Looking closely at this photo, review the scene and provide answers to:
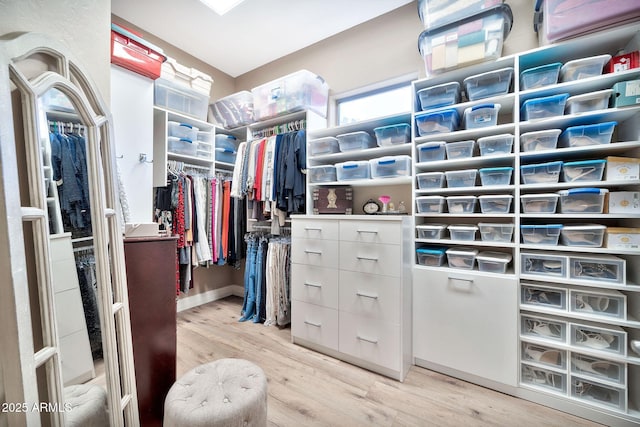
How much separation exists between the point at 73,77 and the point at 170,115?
1828 millimetres

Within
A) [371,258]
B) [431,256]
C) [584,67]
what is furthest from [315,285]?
[584,67]

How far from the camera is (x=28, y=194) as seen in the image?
720 millimetres

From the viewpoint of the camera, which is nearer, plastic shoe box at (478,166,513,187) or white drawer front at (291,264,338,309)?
plastic shoe box at (478,166,513,187)

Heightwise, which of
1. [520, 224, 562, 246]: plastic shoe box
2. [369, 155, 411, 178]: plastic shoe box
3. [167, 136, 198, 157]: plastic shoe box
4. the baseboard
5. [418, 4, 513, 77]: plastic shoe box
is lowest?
the baseboard

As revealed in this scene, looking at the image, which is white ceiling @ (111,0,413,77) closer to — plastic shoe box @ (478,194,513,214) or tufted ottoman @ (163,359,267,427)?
plastic shoe box @ (478,194,513,214)

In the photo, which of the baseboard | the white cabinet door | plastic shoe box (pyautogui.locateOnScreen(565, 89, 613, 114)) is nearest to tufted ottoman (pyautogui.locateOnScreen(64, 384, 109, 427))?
the white cabinet door

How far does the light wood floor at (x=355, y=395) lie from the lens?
4.45 feet

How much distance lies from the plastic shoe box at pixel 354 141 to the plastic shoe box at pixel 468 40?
679 mm

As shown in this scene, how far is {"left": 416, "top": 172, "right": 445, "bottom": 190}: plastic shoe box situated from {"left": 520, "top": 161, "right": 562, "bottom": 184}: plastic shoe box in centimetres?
46

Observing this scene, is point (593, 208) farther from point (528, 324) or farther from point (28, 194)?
point (28, 194)

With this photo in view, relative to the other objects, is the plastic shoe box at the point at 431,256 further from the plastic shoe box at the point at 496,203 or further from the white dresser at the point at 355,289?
the plastic shoe box at the point at 496,203

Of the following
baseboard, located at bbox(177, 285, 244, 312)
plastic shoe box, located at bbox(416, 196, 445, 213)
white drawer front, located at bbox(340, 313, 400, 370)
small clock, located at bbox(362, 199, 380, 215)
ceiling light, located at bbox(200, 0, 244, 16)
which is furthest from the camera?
baseboard, located at bbox(177, 285, 244, 312)

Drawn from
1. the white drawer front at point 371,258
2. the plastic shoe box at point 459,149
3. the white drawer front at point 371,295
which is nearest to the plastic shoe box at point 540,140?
the plastic shoe box at point 459,149

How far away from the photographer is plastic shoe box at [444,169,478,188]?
1.71 m
